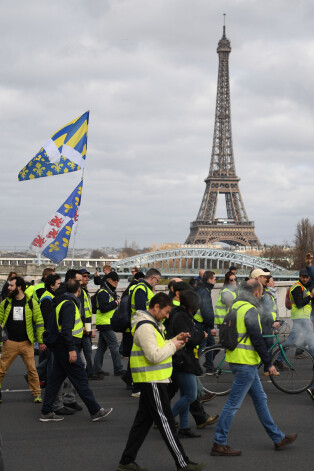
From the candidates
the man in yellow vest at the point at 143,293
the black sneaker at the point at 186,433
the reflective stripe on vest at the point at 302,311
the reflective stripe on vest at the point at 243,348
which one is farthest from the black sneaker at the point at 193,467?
the reflective stripe on vest at the point at 302,311

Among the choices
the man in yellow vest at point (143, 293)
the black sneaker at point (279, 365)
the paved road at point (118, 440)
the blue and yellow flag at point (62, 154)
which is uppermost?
the blue and yellow flag at point (62, 154)

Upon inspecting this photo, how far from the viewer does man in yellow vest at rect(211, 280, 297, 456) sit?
20.2 feet

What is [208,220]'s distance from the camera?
4178 inches

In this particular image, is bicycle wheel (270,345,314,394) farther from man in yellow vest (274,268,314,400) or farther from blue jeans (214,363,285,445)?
blue jeans (214,363,285,445)

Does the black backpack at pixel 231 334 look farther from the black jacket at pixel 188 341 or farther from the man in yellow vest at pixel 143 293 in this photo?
the man in yellow vest at pixel 143 293

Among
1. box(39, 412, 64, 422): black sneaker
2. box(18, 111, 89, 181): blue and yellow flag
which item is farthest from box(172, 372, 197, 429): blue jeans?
box(18, 111, 89, 181): blue and yellow flag

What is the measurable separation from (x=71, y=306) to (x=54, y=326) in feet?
0.96

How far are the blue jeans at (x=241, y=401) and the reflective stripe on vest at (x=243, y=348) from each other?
0.05m

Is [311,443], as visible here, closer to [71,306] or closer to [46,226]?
A: [71,306]

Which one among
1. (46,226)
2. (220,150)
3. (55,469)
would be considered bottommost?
(55,469)

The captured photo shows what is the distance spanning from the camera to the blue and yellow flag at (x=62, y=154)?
45.6 ft

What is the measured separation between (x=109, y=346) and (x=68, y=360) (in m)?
2.75

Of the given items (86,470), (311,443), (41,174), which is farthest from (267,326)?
(41,174)

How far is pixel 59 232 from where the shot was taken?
13.2 m
